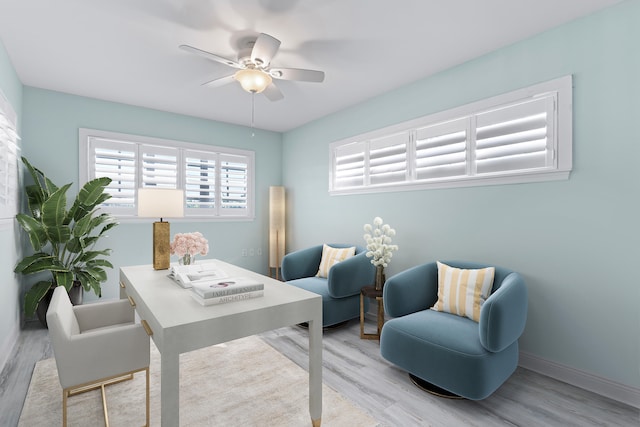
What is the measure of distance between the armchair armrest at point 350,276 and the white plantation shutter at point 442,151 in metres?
1.07

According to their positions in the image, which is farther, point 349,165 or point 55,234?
point 349,165

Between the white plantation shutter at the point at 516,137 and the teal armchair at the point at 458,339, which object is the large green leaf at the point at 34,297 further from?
the white plantation shutter at the point at 516,137

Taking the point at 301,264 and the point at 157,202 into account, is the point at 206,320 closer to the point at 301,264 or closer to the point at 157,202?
the point at 157,202

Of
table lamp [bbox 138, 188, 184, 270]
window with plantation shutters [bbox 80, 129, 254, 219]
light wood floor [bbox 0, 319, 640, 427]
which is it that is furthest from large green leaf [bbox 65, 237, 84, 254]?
table lamp [bbox 138, 188, 184, 270]

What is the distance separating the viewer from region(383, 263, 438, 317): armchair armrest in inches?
99.3

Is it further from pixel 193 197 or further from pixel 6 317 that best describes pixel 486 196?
pixel 6 317

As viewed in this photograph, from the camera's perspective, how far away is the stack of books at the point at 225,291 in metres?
1.59

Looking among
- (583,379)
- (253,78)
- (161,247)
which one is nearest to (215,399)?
(161,247)

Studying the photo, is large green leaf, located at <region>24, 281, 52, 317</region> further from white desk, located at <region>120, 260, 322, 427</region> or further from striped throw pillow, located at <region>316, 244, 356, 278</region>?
striped throw pillow, located at <region>316, 244, 356, 278</region>

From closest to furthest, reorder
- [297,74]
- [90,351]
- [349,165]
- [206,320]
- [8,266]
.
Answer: [206,320]
[90,351]
[297,74]
[8,266]
[349,165]

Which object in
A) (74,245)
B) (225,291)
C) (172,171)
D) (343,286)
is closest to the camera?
(225,291)

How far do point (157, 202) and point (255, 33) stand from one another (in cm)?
154

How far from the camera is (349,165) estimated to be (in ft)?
13.5


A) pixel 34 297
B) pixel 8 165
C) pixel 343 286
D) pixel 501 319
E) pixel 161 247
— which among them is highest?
pixel 8 165
